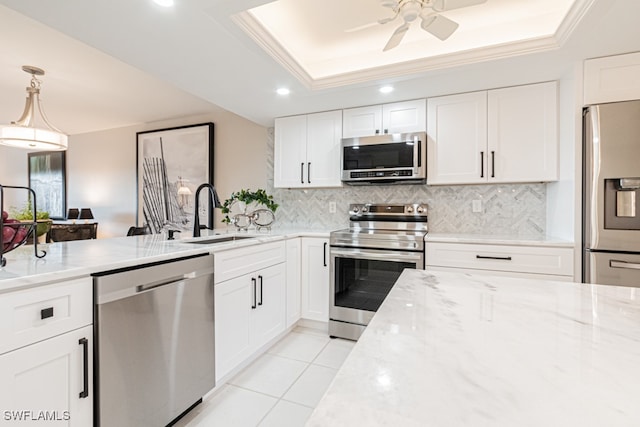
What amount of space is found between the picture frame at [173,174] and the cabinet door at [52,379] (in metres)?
2.99

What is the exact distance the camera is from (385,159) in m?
2.78

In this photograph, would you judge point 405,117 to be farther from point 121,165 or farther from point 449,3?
point 121,165

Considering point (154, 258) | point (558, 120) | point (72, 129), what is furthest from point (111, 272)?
point (72, 129)

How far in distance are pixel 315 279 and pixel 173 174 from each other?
9.27ft

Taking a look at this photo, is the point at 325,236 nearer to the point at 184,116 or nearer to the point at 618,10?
the point at 618,10

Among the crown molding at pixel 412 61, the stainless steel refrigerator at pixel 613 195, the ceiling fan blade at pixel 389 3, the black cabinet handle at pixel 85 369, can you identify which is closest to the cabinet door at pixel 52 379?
the black cabinet handle at pixel 85 369

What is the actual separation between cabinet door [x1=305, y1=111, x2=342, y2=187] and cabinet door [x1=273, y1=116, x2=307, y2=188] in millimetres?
62

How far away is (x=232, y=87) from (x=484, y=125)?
217 cm

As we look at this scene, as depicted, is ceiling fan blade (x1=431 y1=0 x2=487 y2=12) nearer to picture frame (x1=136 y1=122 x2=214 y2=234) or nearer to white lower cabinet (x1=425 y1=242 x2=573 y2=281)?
white lower cabinet (x1=425 y1=242 x2=573 y2=281)

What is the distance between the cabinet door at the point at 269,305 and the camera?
2.23m

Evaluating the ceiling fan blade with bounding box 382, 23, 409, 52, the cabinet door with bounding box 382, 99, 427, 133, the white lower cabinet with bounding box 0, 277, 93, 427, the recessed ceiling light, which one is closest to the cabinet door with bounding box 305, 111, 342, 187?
the cabinet door with bounding box 382, 99, 427, 133

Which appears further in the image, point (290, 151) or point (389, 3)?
point (290, 151)

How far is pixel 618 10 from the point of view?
1577 mm

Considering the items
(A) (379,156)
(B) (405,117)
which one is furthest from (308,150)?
(B) (405,117)
